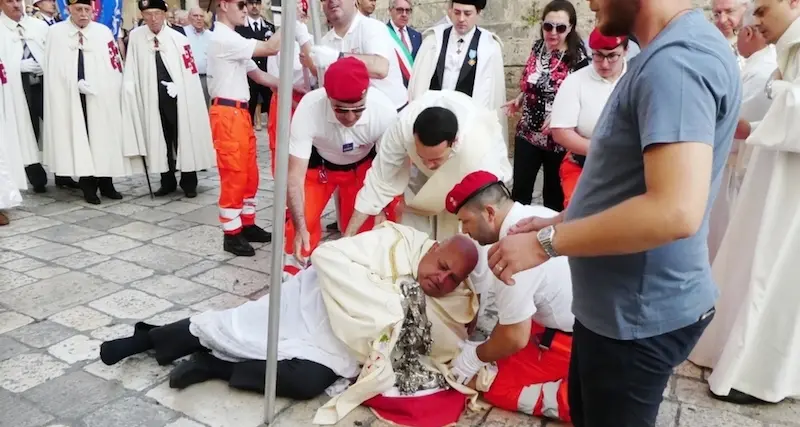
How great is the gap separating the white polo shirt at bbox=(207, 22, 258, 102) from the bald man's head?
2558mm

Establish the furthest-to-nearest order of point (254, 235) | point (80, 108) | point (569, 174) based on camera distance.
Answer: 1. point (80, 108)
2. point (254, 235)
3. point (569, 174)

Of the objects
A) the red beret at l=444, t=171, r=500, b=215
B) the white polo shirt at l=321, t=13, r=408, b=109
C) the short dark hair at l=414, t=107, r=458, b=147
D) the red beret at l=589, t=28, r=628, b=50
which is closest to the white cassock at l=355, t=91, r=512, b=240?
the short dark hair at l=414, t=107, r=458, b=147

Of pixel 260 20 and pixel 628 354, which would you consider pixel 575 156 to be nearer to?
pixel 628 354

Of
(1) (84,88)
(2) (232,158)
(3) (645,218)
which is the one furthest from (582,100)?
(1) (84,88)

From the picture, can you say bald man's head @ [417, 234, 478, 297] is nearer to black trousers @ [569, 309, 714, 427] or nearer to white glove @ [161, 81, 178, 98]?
black trousers @ [569, 309, 714, 427]

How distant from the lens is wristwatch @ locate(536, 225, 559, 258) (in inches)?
48.9

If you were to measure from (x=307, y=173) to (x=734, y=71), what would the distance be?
2.97m

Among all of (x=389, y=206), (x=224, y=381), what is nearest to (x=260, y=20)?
(x=389, y=206)

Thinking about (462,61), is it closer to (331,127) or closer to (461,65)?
(461,65)

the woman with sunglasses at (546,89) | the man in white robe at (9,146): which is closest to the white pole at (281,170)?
the woman with sunglasses at (546,89)

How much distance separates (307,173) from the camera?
12.8 feet

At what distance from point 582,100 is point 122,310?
9.60ft

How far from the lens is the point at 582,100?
11.9 ft

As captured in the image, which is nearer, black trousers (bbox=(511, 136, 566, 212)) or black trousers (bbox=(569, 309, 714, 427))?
black trousers (bbox=(569, 309, 714, 427))
